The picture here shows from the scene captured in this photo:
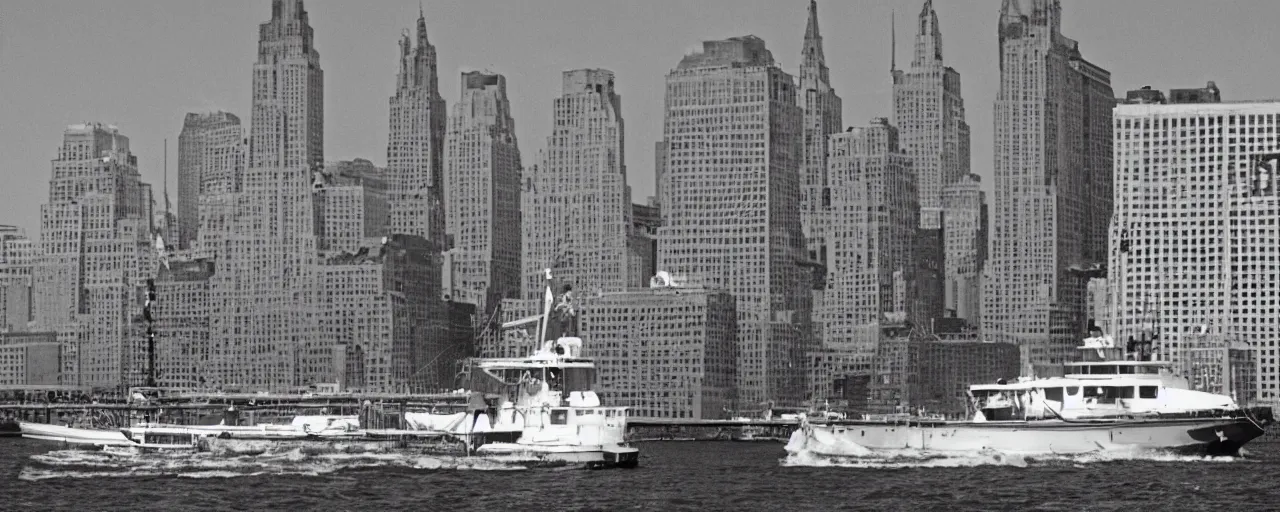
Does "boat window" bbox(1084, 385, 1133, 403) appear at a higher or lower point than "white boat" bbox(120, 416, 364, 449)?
higher

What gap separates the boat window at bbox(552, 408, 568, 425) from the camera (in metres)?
121

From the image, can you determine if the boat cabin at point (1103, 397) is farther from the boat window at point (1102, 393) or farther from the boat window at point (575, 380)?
the boat window at point (575, 380)

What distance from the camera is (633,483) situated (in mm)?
116312

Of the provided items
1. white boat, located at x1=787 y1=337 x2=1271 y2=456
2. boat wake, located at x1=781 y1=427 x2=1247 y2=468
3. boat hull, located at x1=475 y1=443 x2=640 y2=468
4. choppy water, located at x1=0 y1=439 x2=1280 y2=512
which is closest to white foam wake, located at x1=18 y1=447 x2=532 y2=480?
choppy water, located at x1=0 y1=439 x2=1280 y2=512

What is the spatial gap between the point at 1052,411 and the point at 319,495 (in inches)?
1778

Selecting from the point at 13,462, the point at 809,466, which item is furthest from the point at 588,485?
the point at 13,462

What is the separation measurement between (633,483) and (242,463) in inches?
903

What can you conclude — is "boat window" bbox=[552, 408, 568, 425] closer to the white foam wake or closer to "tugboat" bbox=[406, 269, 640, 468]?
"tugboat" bbox=[406, 269, 640, 468]

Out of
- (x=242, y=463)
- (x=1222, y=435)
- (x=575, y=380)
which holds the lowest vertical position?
(x=242, y=463)

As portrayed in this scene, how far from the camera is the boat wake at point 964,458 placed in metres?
129

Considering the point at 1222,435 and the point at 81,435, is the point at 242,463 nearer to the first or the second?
the point at 81,435

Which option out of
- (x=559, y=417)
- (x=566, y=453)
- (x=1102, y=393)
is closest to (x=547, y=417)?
(x=559, y=417)

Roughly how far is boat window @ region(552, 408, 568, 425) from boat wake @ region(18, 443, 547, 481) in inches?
102

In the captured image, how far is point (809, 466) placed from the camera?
442 ft
